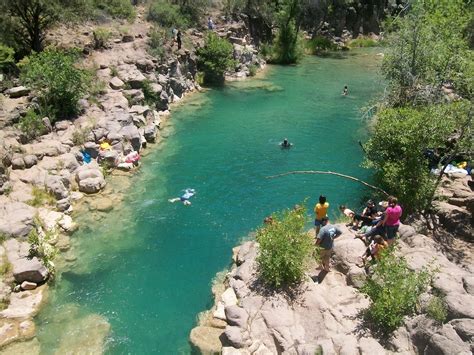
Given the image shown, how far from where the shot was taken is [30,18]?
33.3m

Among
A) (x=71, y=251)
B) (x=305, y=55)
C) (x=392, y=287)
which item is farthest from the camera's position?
(x=305, y=55)

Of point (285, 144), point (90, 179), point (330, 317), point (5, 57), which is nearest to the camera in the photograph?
point (330, 317)

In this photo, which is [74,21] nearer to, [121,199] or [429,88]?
[121,199]

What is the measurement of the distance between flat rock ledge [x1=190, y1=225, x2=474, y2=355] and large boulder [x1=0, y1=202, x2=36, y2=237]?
30.7 ft

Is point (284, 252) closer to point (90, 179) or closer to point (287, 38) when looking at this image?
point (90, 179)

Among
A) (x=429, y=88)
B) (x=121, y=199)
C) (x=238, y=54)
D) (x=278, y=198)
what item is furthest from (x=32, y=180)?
(x=238, y=54)

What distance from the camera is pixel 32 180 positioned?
75.8ft

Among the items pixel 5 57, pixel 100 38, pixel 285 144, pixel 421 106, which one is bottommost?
pixel 285 144

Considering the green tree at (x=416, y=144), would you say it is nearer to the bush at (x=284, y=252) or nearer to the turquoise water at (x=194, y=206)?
the turquoise water at (x=194, y=206)

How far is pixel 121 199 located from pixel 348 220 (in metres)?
12.4

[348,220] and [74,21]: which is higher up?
[74,21]

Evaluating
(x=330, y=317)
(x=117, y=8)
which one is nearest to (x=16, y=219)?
(x=330, y=317)

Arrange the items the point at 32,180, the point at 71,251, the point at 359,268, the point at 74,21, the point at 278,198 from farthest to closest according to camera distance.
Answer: the point at 74,21 < the point at 278,198 < the point at 32,180 < the point at 71,251 < the point at 359,268

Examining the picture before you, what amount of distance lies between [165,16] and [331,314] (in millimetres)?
39692
